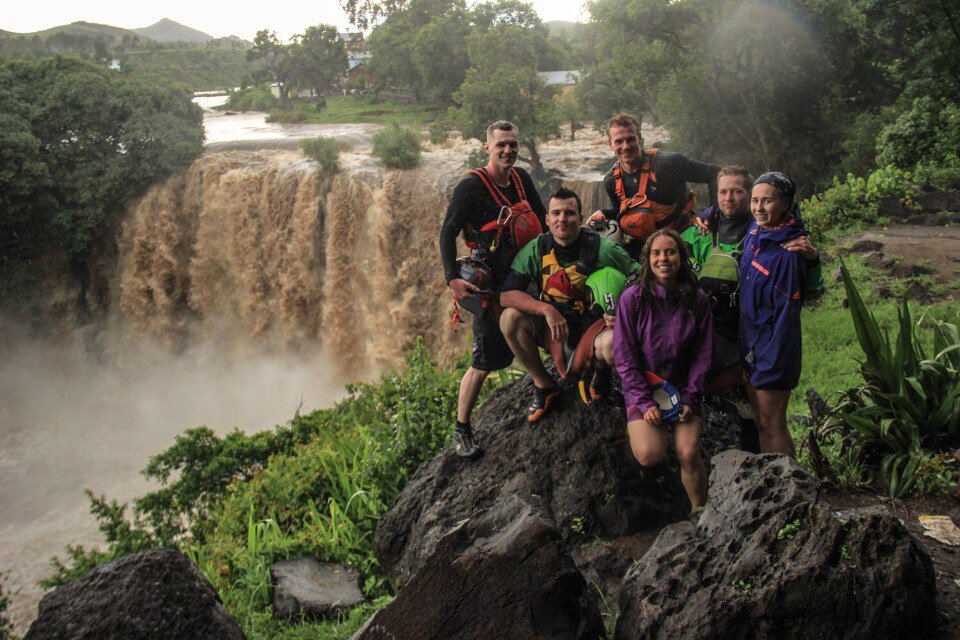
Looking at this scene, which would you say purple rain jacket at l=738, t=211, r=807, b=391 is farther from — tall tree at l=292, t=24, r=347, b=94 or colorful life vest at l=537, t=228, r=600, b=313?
tall tree at l=292, t=24, r=347, b=94

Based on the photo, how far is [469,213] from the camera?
158 inches

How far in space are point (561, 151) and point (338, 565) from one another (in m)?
19.5

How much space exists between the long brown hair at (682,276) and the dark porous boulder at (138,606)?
266cm

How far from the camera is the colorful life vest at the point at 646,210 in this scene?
4020mm

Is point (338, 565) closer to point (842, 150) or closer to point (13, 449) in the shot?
point (842, 150)

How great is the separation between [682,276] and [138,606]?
9.82 feet

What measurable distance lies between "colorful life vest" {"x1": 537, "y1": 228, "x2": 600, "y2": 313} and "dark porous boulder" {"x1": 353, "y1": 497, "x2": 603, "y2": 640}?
1.40m

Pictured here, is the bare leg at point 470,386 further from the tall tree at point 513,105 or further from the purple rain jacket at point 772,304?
the tall tree at point 513,105

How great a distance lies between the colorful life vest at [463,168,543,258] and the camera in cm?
396

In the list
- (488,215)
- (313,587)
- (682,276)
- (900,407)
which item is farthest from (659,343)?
(313,587)

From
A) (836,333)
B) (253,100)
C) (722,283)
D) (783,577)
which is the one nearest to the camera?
(783,577)

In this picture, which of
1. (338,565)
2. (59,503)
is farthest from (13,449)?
(338,565)

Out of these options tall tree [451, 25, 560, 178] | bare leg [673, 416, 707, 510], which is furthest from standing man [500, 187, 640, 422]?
tall tree [451, 25, 560, 178]

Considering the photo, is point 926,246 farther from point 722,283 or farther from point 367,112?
point 367,112
